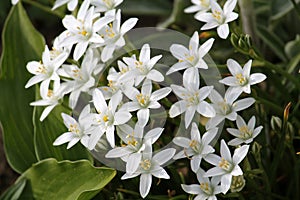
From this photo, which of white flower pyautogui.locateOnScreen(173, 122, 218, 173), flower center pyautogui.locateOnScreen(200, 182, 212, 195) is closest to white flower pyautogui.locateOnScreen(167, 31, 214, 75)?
white flower pyautogui.locateOnScreen(173, 122, 218, 173)

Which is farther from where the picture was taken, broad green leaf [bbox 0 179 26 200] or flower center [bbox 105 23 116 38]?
broad green leaf [bbox 0 179 26 200]

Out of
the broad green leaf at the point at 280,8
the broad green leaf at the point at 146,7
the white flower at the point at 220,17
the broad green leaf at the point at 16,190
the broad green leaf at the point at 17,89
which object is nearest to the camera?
the white flower at the point at 220,17

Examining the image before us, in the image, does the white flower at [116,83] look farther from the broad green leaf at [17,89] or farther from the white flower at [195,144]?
the broad green leaf at [17,89]

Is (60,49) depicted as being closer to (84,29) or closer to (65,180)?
(84,29)

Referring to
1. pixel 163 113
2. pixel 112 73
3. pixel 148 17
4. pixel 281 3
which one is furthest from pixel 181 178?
pixel 148 17

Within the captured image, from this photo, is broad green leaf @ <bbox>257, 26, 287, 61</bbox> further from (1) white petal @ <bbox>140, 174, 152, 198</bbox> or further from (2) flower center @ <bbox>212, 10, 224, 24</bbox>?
(1) white petal @ <bbox>140, 174, 152, 198</bbox>

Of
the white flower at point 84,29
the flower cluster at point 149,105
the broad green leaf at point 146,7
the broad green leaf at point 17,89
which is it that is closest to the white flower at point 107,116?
the flower cluster at point 149,105
